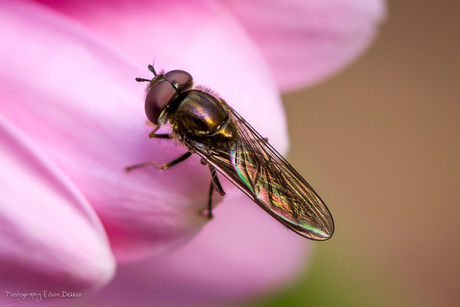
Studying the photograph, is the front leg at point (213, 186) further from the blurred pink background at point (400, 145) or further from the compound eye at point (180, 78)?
the blurred pink background at point (400, 145)

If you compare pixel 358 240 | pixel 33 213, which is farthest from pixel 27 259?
pixel 358 240

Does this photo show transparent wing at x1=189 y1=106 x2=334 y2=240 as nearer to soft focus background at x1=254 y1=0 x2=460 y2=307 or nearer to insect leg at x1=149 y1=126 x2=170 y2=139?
insect leg at x1=149 y1=126 x2=170 y2=139

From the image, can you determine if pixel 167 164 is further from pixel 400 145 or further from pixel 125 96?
pixel 400 145

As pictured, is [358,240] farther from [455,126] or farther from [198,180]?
[198,180]

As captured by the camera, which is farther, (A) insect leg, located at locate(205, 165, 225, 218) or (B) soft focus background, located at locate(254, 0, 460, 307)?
(B) soft focus background, located at locate(254, 0, 460, 307)

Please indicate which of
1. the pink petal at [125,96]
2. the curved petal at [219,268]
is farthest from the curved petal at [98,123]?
the curved petal at [219,268]

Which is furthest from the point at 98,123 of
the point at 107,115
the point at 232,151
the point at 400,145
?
the point at 400,145

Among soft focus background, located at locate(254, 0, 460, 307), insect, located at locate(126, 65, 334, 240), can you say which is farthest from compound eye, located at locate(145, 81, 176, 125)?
soft focus background, located at locate(254, 0, 460, 307)
